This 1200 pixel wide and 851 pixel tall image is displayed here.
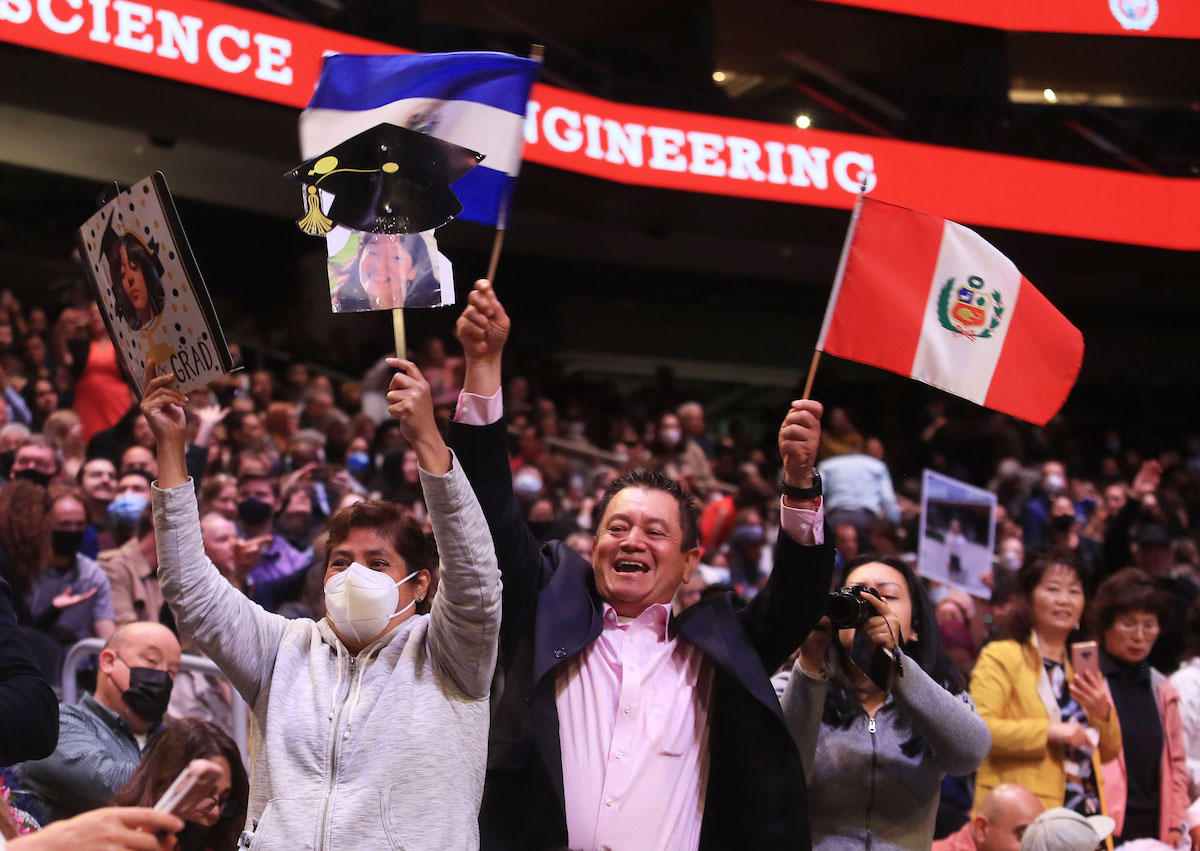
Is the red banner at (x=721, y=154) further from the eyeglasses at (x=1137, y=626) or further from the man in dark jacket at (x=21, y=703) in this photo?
the man in dark jacket at (x=21, y=703)

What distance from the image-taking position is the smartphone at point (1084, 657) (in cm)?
434

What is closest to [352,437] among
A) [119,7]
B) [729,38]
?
[119,7]

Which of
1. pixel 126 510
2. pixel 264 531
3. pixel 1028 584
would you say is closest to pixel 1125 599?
pixel 1028 584

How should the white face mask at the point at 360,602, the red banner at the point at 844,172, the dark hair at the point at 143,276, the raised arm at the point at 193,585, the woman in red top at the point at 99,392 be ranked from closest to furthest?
the raised arm at the point at 193,585, the white face mask at the point at 360,602, the dark hair at the point at 143,276, the woman in red top at the point at 99,392, the red banner at the point at 844,172

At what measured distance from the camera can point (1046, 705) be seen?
14.7 feet

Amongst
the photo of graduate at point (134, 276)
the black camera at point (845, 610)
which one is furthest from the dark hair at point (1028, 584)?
the photo of graduate at point (134, 276)

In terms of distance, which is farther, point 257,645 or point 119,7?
point 119,7

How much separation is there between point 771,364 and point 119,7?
9888 mm

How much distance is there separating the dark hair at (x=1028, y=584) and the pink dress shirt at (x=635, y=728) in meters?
1.74

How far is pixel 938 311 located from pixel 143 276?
1967 mm

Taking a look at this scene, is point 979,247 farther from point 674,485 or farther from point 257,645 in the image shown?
point 257,645

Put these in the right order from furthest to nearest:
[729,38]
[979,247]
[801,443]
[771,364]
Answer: [771,364] < [729,38] < [979,247] < [801,443]

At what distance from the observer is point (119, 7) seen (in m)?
10.2

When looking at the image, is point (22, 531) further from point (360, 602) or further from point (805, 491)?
point (805, 491)
